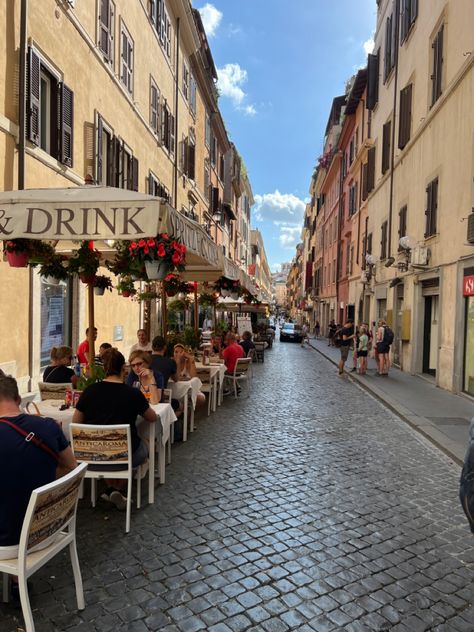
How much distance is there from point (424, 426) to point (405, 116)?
11.9 metres

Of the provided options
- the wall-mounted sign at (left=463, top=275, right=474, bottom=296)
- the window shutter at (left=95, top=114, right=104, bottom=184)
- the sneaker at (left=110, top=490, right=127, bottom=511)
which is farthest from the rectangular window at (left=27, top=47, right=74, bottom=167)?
the wall-mounted sign at (left=463, top=275, right=474, bottom=296)

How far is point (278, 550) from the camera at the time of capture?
3.71 meters

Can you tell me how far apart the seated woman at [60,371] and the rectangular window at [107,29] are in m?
9.24

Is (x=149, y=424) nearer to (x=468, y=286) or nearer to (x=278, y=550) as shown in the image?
(x=278, y=550)

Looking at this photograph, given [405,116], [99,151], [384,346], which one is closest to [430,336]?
[384,346]

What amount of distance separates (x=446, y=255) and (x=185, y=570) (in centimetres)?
1080

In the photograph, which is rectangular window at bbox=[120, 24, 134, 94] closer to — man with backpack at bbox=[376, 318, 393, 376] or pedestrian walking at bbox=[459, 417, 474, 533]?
man with backpack at bbox=[376, 318, 393, 376]

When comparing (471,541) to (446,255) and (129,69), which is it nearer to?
(446,255)

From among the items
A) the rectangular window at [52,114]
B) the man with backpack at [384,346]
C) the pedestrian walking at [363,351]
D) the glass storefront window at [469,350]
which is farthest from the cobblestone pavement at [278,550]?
the pedestrian walking at [363,351]

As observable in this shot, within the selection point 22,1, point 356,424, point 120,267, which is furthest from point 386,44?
point 120,267

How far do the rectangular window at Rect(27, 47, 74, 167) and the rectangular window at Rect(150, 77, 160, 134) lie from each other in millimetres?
6984

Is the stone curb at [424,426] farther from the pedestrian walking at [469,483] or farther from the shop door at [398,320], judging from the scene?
the shop door at [398,320]

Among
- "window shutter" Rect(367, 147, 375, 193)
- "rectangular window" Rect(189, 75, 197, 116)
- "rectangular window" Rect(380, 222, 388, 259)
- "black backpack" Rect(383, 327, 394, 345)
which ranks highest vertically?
"rectangular window" Rect(189, 75, 197, 116)

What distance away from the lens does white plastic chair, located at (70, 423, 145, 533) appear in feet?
12.6
